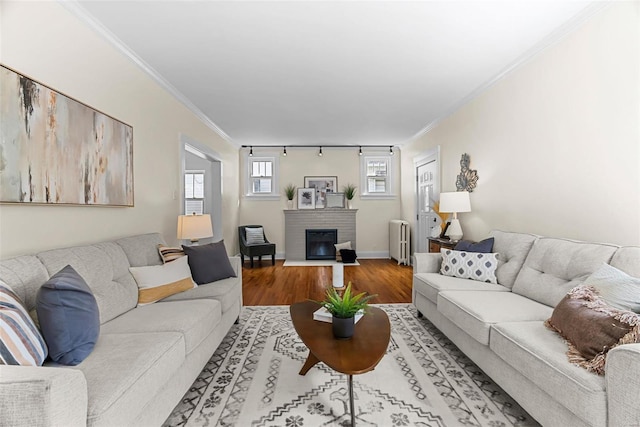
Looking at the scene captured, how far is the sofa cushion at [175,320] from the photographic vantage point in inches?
68.4

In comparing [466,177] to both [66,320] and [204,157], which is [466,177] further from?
[66,320]

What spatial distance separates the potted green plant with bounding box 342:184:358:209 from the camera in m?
6.71

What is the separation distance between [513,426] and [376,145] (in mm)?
5834

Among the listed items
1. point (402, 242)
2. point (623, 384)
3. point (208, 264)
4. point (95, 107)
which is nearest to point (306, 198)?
point (402, 242)

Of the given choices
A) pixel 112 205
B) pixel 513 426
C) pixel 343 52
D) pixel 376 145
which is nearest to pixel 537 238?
pixel 513 426

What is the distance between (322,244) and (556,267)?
4893 millimetres

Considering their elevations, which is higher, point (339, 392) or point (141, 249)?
point (141, 249)

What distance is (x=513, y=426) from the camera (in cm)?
162

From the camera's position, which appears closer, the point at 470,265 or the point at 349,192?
the point at 470,265

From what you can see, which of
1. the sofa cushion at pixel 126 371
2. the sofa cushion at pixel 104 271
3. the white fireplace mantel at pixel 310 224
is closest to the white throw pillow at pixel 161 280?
the sofa cushion at pixel 104 271

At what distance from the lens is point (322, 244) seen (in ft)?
22.3

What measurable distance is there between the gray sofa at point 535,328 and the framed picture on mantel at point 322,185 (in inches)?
153

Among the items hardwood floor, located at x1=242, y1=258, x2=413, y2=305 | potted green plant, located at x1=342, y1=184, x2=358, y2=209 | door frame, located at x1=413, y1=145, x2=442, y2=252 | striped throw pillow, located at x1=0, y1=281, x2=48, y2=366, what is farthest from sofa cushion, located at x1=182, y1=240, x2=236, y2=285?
potted green plant, located at x1=342, y1=184, x2=358, y2=209

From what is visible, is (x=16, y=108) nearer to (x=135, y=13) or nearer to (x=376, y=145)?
(x=135, y=13)
